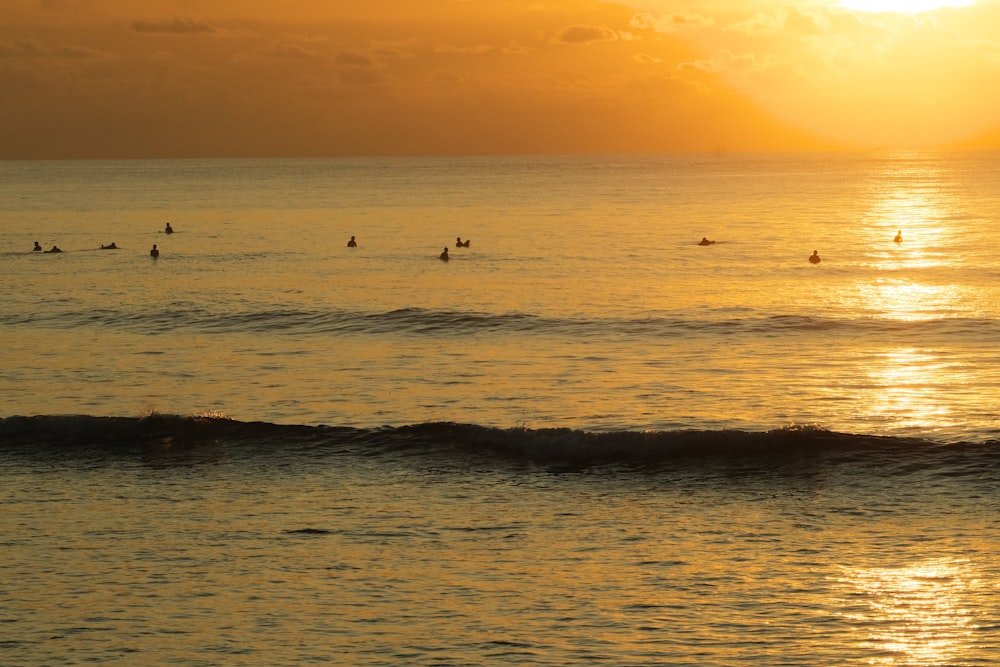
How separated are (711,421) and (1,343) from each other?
Answer: 23059 mm

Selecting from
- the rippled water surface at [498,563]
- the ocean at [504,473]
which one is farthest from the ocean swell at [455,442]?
the rippled water surface at [498,563]

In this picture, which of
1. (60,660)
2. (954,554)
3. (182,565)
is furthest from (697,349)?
(60,660)

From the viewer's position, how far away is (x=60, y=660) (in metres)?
12.5

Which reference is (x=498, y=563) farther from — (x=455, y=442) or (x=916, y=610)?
(x=455, y=442)

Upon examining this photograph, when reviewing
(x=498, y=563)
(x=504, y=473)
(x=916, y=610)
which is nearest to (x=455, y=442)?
(x=504, y=473)

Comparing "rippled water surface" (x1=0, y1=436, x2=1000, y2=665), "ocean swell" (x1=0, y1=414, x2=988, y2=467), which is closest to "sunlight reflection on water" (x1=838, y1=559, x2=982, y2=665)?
"rippled water surface" (x1=0, y1=436, x2=1000, y2=665)

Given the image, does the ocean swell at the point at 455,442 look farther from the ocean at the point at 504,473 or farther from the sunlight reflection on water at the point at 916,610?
the sunlight reflection on water at the point at 916,610

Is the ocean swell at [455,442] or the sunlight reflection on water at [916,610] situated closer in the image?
the sunlight reflection on water at [916,610]

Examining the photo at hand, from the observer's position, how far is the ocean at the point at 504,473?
1330 cm

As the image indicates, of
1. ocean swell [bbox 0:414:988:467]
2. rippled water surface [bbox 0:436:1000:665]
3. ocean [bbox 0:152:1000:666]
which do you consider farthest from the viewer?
ocean swell [bbox 0:414:988:467]

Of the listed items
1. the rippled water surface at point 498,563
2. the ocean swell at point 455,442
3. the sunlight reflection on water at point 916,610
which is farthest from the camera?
the ocean swell at point 455,442

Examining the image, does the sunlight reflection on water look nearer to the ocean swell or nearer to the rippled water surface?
the rippled water surface

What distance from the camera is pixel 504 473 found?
67.3ft

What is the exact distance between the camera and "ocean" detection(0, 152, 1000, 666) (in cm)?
1330
